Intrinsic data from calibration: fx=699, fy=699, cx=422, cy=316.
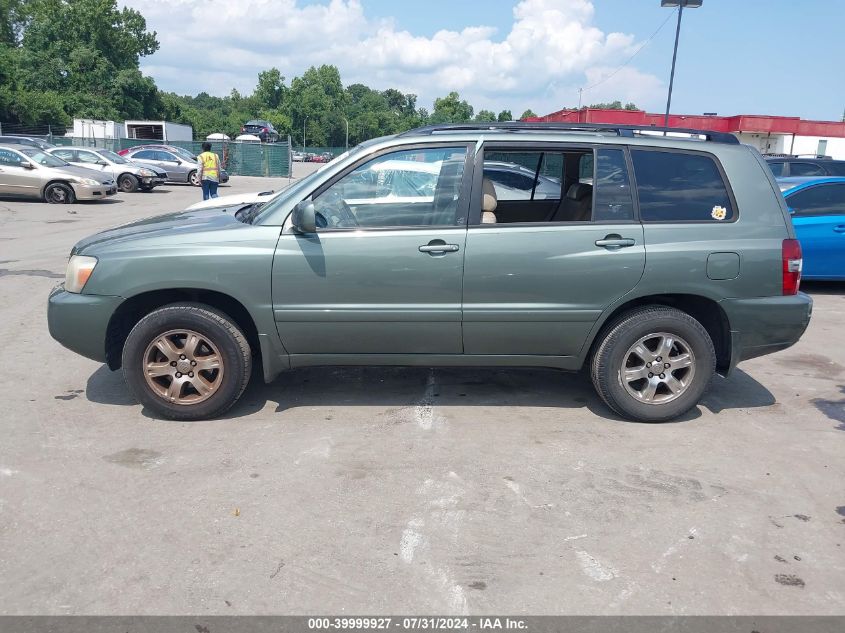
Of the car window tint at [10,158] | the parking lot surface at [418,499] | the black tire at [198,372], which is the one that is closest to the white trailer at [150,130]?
the car window tint at [10,158]

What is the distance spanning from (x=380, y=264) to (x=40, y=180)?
17651 millimetres

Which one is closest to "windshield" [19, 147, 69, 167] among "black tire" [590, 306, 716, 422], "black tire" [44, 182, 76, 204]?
"black tire" [44, 182, 76, 204]

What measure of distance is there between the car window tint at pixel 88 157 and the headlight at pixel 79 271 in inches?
800

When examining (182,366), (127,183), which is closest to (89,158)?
(127,183)

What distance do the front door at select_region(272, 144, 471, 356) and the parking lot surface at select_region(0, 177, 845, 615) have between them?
591 millimetres

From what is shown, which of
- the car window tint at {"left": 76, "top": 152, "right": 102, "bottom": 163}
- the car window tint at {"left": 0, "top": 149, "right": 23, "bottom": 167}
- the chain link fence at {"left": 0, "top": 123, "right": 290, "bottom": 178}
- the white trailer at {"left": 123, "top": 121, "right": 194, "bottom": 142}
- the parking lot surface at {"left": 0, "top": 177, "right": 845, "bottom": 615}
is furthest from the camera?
the white trailer at {"left": 123, "top": 121, "right": 194, "bottom": 142}

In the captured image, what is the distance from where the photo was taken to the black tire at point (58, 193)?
18.8 m

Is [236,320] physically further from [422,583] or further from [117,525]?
[422,583]

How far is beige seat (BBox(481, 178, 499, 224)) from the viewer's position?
4590 millimetres

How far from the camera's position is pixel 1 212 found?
16.6 m

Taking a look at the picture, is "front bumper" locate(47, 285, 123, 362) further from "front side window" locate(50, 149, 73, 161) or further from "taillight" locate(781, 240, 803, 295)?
"front side window" locate(50, 149, 73, 161)

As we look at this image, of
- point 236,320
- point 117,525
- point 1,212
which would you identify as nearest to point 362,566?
point 117,525

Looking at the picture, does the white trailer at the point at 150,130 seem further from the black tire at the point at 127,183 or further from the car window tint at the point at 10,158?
the car window tint at the point at 10,158

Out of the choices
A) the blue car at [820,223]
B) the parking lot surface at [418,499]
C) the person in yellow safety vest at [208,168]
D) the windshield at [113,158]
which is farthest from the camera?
the windshield at [113,158]
